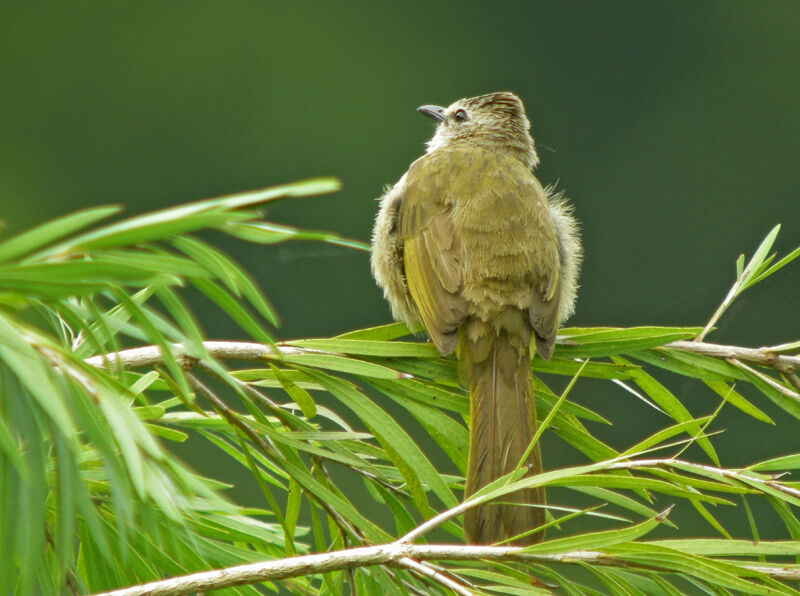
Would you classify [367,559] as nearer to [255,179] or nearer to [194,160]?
[255,179]

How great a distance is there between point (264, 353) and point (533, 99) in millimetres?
13513

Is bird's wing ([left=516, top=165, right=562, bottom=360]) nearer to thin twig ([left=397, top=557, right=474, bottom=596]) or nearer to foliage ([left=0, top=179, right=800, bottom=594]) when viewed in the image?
foliage ([left=0, top=179, right=800, bottom=594])

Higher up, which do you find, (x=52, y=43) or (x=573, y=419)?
(x=52, y=43)

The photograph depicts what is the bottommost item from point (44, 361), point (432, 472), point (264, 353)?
point (432, 472)

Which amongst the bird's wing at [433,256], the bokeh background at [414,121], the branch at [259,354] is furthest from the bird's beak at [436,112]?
the bokeh background at [414,121]

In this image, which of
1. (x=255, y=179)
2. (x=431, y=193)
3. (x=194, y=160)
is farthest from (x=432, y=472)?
(x=194, y=160)

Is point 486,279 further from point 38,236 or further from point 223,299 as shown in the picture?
point 38,236

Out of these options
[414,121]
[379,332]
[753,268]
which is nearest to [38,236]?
[379,332]

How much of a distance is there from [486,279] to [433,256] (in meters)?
0.21

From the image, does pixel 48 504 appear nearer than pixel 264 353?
Yes

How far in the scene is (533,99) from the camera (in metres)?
14.9

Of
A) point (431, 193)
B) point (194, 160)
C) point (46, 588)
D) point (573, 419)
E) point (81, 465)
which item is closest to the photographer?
point (46, 588)

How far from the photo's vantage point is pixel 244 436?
183 cm

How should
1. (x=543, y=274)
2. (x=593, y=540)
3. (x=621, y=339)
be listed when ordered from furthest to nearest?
(x=543, y=274)
(x=621, y=339)
(x=593, y=540)
